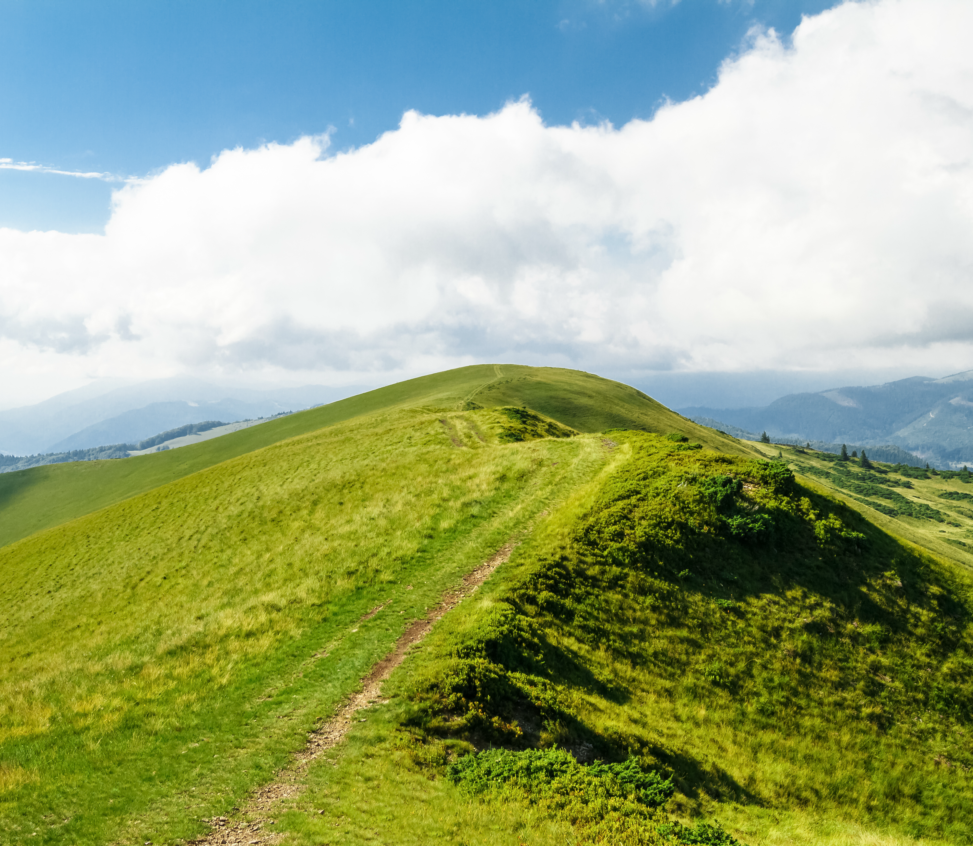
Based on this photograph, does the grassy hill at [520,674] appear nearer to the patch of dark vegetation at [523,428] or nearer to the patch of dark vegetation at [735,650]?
the patch of dark vegetation at [735,650]

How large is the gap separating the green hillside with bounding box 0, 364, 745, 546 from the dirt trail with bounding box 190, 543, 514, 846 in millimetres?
55951

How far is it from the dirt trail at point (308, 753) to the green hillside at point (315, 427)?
56.0 m

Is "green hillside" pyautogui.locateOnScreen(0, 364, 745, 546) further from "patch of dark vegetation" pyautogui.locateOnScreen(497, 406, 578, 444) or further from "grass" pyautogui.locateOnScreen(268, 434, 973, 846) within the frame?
"grass" pyautogui.locateOnScreen(268, 434, 973, 846)

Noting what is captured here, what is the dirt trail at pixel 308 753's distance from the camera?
42.2ft

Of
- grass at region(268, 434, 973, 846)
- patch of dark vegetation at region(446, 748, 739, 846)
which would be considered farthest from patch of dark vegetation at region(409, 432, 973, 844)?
patch of dark vegetation at region(446, 748, 739, 846)

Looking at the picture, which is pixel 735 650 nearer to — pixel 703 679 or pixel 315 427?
pixel 703 679

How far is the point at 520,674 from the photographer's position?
18.8 meters

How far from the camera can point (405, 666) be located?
774 inches

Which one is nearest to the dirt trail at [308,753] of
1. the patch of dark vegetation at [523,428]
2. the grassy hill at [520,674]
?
the grassy hill at [520,674]

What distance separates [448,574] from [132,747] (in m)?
14.6

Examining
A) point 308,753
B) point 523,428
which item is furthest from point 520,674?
point 523,428

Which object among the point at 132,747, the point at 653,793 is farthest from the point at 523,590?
the point at 132,747

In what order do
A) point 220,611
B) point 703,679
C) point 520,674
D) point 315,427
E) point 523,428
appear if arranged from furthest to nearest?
point 315,427 < point 523,428 < point 220,611 < point 703,679 < point 520,674

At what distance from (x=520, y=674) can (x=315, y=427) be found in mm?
92187
